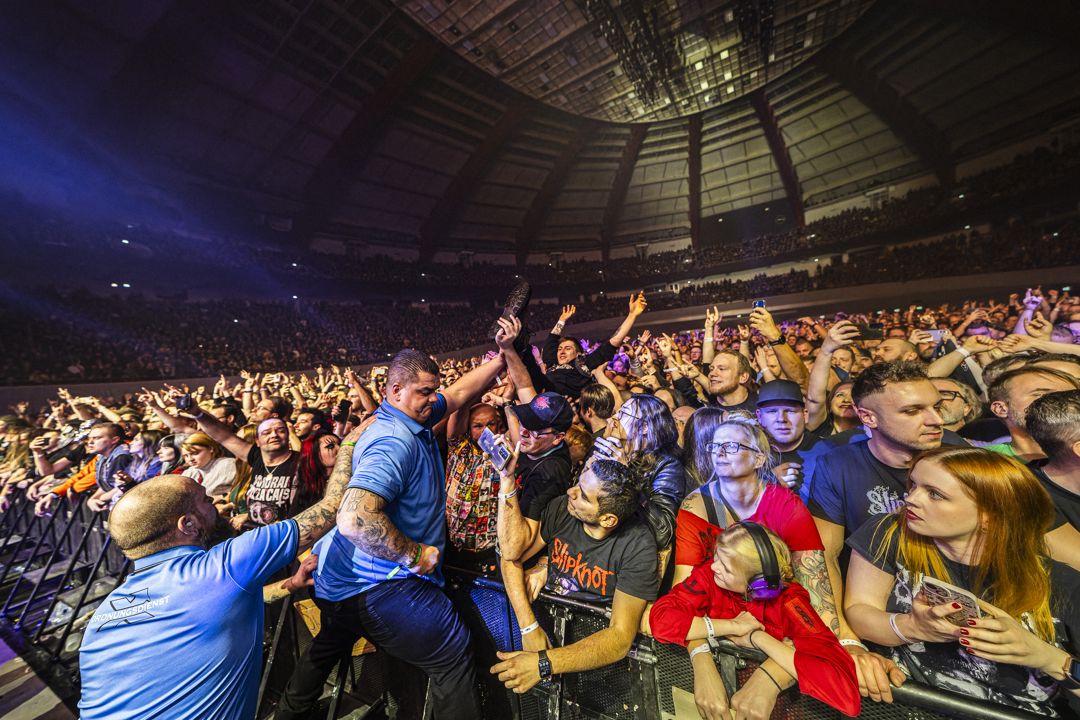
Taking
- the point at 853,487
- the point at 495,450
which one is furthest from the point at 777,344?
the point at 495,450

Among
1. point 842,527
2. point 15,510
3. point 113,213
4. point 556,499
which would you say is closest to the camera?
point 842,527

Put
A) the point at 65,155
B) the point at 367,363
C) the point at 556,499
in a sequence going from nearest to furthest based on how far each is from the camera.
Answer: the point at 556,499 < the point at 65,155 < the point at 367,363

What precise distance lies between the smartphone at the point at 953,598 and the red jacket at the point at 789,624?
314 millimetres

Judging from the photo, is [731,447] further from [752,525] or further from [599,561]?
[599,561]

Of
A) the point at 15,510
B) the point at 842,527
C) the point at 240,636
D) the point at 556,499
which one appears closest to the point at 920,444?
the point at 842,527

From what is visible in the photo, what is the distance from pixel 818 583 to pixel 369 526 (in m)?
1.79

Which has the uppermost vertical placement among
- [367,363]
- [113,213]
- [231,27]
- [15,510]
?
[231,27]

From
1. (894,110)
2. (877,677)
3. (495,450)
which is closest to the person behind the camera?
(877,677)

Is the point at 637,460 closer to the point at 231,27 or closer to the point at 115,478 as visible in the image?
the point at 115,478

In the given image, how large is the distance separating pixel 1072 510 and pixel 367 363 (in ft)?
64.4

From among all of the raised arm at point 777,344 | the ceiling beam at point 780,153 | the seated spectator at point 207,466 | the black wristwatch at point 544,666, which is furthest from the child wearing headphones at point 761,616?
the ceiling beam at point 780,153

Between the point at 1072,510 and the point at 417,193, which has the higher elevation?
the point at 417,193

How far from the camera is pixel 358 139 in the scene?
52.5 ft

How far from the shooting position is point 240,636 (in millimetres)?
1564
